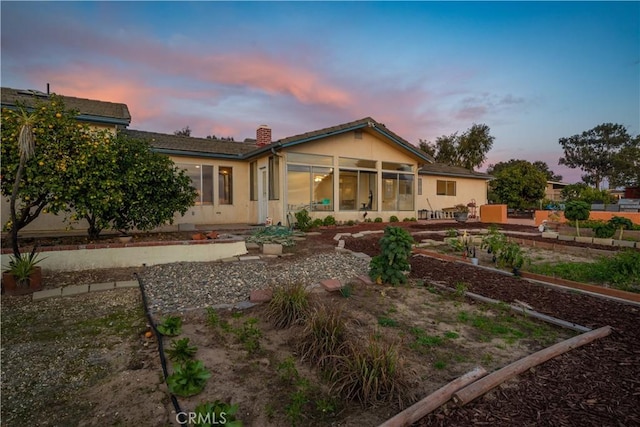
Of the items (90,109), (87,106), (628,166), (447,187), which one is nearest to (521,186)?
(447,187)

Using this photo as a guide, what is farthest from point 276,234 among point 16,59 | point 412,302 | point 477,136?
point 477,136

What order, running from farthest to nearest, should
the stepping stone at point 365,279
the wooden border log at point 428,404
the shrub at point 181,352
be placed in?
the stepping stone at point 365,279
the shrub at point 181,352
the wooden border log at point 428,404

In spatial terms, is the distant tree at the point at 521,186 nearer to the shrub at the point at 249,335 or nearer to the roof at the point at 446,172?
the roof at the point at 446,172

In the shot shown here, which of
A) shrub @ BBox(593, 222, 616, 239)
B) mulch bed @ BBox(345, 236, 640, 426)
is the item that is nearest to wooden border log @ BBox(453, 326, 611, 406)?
mulch bed @ BBox(345, 236, 640, 426)

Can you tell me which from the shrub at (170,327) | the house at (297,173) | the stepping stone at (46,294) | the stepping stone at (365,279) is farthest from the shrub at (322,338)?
the house at (297,173)

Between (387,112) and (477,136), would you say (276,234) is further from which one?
(477,136)

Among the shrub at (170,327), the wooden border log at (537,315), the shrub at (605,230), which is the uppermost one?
the shrub at (605,230)

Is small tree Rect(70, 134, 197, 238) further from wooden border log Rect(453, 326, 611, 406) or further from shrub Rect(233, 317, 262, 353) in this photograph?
wooden border log Rect(453, 326, 611, 406)

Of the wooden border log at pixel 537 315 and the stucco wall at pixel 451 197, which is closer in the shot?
the wooden border log at pixel 537 315

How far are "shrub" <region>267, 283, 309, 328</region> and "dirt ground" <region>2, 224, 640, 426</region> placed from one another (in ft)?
0.42

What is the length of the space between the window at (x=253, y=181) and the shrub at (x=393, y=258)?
325 inches

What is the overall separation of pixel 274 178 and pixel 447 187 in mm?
12250

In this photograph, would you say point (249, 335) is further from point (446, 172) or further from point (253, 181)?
point (446, 172)

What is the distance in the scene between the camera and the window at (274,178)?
10.8 m
